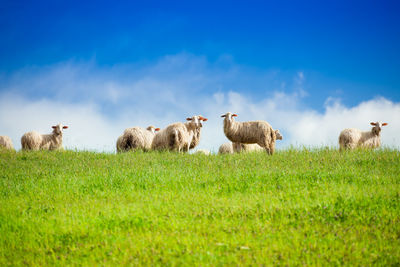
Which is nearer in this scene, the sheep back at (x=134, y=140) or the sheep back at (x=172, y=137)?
the sheep back at (x=172, y=137)

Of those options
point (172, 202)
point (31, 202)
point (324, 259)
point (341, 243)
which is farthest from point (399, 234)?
point (31, 202)

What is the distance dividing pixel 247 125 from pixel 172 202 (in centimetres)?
1062

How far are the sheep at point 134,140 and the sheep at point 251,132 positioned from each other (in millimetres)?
4419

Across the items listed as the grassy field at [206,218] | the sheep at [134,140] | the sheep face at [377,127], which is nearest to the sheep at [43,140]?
the sheep at [134,140]

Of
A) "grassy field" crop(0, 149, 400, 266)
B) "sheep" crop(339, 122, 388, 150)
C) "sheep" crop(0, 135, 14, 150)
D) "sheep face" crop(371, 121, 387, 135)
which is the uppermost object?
"sheep" crop(0, 135, 14, 150)

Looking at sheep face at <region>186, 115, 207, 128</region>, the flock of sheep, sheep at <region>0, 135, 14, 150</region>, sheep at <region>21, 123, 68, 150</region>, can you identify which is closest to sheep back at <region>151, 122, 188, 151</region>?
the flock of sheep

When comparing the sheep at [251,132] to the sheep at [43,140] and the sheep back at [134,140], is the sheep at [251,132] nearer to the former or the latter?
the sheep back at [134,140]

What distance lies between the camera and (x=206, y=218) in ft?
21.5

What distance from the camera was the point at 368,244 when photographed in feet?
17.6

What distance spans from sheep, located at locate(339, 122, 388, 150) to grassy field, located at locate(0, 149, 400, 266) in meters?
8.80

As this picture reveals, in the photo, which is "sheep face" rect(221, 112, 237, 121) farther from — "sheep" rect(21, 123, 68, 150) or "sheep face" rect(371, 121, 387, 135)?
"sheep" rect(21, 123, 68, 150)

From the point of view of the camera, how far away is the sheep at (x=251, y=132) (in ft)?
56.3

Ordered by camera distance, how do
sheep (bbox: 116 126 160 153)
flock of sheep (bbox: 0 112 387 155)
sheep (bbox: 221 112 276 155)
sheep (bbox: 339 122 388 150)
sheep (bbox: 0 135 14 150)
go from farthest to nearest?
sheep (bbox: 0 135 14 150) → sheep (bbox: 339 122 388 150) → sheep (bbox: 116 126 160 153) → flock of sheep (bbox: 0 112 387 155) → sheep (bbox: 221 112 276 155)

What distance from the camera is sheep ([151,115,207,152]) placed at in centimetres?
1775
